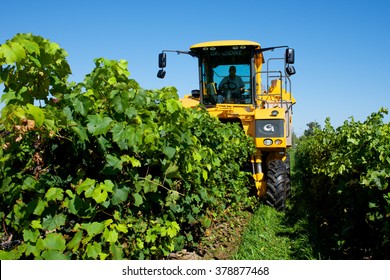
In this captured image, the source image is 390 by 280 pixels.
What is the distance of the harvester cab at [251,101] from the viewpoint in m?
7.03

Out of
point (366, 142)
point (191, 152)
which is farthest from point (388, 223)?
point (191, 152)

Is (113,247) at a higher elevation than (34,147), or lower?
lower

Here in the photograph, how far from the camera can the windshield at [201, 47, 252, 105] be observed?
779 cm

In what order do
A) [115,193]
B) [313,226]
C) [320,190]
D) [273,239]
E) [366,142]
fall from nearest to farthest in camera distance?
[115,193]
[366,142]
[273,239]
[313,226]
[320,190]

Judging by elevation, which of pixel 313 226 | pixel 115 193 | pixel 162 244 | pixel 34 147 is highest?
pixel 34 147

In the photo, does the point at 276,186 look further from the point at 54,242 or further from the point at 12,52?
the point at 12,52

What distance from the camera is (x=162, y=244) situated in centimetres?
327

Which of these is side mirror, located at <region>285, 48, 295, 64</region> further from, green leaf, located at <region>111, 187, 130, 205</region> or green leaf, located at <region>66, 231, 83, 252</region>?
green leaf, located at <region>66, 231, 83, 252</region>

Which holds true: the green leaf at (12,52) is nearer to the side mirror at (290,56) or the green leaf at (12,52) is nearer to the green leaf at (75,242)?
the green leaf at (75,242)

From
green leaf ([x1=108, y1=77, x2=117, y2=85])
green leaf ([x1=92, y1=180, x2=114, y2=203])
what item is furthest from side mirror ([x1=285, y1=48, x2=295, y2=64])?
green leaf ([x1=92, y1=180, x2=114, y2=203])

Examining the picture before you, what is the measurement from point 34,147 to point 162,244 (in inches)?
49.6

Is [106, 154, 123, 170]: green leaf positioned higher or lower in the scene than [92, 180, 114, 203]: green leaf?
higher

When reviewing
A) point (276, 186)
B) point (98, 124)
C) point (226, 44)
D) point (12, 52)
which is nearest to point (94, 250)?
point (98, 124)

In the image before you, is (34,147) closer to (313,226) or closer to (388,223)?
(388,223)
